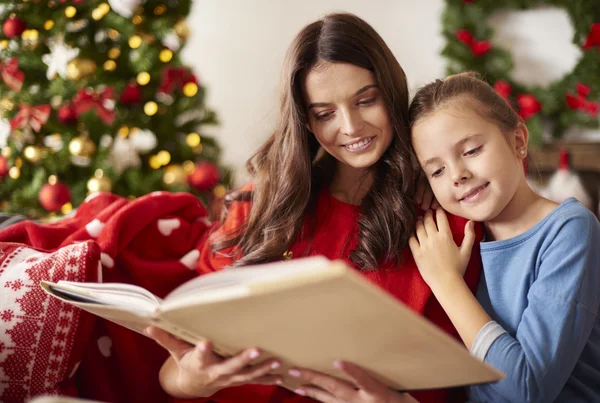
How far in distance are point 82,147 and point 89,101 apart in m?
0.20

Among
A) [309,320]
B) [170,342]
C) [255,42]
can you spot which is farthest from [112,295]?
[255,42]

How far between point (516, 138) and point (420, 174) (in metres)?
0.22

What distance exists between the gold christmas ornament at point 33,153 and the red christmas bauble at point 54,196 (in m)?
0.16

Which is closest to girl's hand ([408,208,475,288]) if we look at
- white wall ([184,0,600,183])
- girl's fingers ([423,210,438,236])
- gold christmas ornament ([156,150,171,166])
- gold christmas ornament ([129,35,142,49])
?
girl's fingers ([423,210,438,236])

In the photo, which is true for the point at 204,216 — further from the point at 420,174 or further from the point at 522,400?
the point at 522,400

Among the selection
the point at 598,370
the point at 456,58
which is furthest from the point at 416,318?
the point at 456,58

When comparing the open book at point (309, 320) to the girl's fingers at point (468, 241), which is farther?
the girl's fingers at point (468, 241)

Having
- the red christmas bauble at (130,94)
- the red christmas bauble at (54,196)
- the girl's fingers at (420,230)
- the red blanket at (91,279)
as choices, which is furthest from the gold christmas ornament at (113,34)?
the girl's fingers at (420,230)

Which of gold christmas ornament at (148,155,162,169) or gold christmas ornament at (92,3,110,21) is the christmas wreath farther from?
gold christmas ornament at (92,3,110,21)

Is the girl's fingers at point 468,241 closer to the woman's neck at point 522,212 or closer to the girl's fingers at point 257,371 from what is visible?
the woman's neck at point 522,212

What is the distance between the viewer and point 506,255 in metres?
1.08

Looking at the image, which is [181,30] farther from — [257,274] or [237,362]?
[257,274]

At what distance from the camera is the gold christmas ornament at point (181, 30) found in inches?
104

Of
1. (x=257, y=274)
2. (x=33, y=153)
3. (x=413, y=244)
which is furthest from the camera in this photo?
(x=33, y=153)
